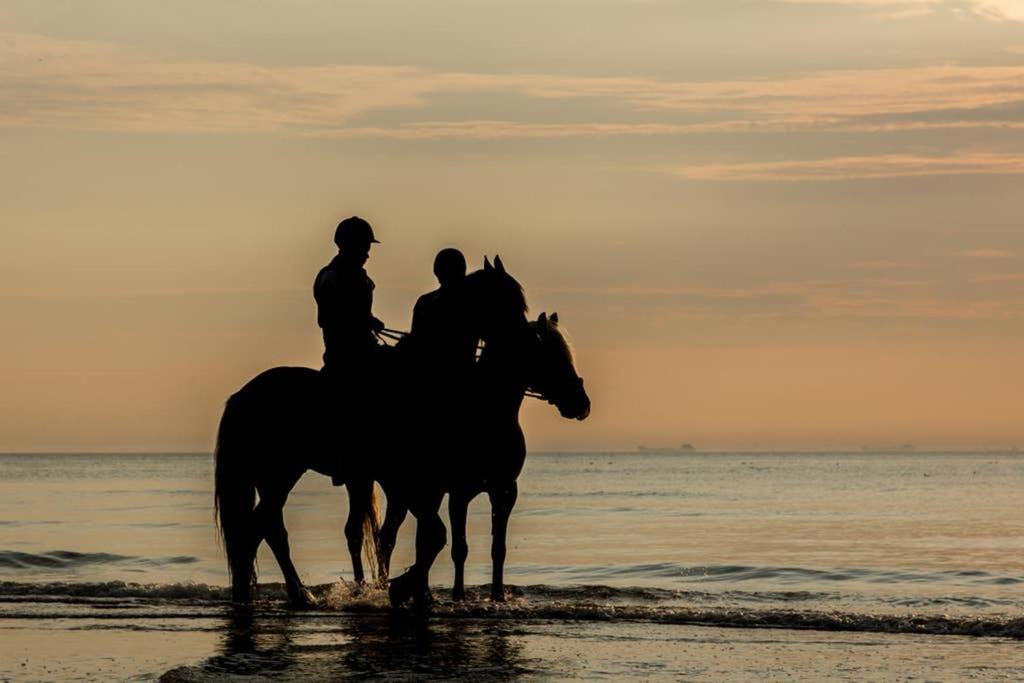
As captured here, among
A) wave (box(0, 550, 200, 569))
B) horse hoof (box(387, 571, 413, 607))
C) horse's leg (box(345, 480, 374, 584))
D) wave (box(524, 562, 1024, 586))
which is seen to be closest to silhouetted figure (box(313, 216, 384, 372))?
horse's leg (box(345, 480, 374, 584))

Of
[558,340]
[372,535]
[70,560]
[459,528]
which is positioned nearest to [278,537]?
[372,535]

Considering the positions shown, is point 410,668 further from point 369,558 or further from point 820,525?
point 820,525

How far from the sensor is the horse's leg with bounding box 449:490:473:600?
1347cm

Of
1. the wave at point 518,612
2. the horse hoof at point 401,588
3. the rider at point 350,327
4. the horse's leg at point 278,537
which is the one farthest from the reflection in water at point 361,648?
the rider at point 350,327

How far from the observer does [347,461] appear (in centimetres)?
1442

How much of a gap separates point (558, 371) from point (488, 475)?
3.60 feet

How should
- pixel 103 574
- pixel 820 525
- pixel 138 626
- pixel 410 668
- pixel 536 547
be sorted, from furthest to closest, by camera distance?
pixel 820 525 → pixel 536 547 → pixel 103 574 → pixel 138 626 → pixel 410 668

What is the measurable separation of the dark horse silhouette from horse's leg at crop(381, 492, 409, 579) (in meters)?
0.01

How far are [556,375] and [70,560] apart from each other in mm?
12525

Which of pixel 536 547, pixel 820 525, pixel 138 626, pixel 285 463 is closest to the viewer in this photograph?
pixel 138 626

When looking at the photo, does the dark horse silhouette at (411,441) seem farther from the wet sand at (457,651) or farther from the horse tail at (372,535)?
the wet sand at (457,651)

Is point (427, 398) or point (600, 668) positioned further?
point (427, 398)

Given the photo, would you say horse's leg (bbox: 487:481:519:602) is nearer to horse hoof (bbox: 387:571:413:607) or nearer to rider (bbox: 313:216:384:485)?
horse hoof (bbox: 387:571:413:607)

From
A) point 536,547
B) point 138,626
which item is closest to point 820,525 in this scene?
point 536,547
